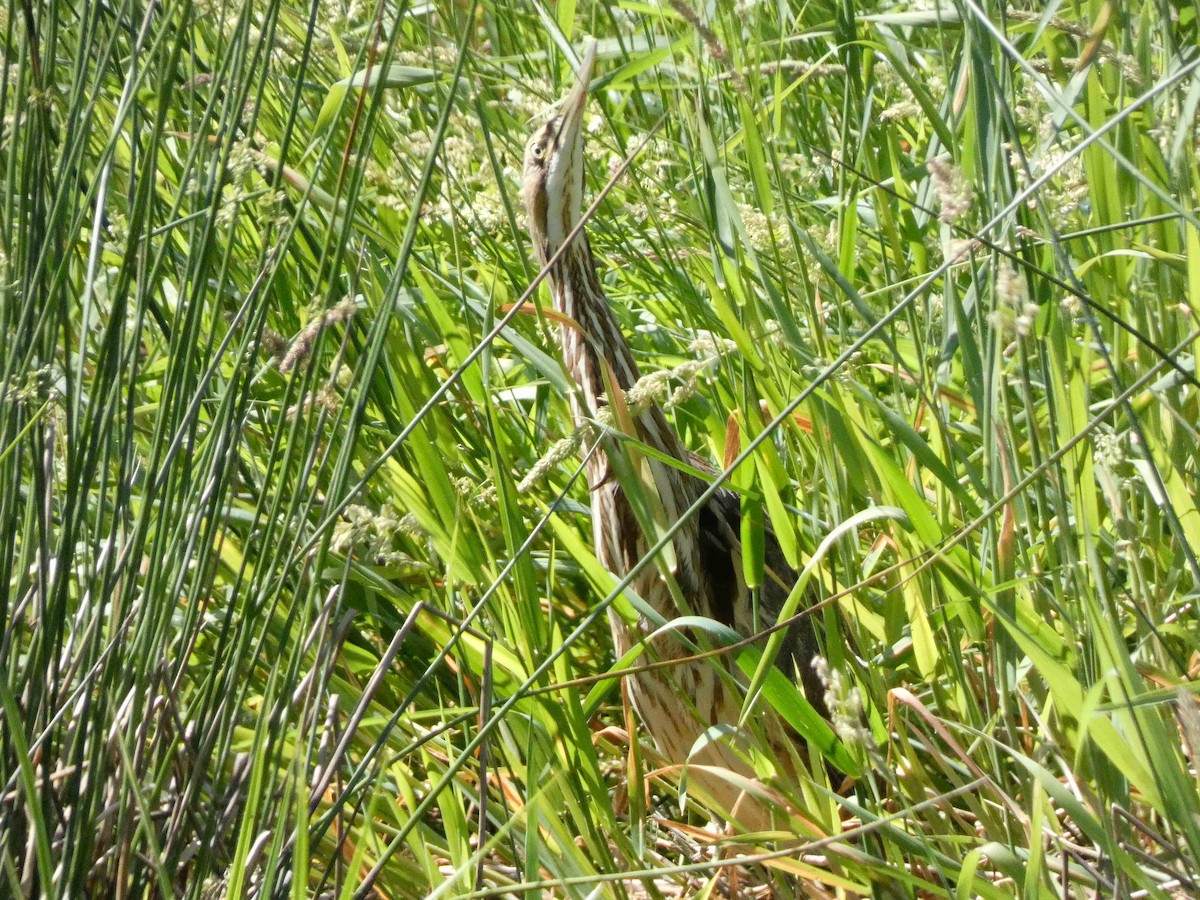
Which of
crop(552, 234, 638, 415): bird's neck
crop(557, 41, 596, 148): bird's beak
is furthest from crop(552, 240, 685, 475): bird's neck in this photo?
crop(557, 41, 596, 148): bird's beak

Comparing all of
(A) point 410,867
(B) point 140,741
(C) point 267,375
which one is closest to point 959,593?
(A) point 410,867

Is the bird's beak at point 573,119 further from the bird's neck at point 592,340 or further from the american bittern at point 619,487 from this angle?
the bird's neck at point 592,340

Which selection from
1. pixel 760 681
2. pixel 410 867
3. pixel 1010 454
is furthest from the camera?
pixel 410 867

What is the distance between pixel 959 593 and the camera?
1164 millimetres

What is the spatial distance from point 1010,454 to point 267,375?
1179 millimetres

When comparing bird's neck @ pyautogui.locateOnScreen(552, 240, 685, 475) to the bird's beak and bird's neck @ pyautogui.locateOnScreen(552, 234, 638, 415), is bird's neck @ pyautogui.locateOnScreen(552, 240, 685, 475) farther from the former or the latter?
the bird's beak

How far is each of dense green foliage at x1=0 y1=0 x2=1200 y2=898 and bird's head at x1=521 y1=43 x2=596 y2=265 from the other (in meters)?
0.06

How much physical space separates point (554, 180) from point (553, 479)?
1.41ft

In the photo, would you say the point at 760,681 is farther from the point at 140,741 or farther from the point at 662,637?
the point at 140,741

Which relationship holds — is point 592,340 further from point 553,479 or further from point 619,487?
point 553,479

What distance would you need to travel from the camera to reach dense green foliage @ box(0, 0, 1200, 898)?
3.03ft

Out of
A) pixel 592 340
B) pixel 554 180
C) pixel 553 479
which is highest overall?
pixel 554 180

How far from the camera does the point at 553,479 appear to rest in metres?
1.73

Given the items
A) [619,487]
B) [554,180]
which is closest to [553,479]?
[619,487]
